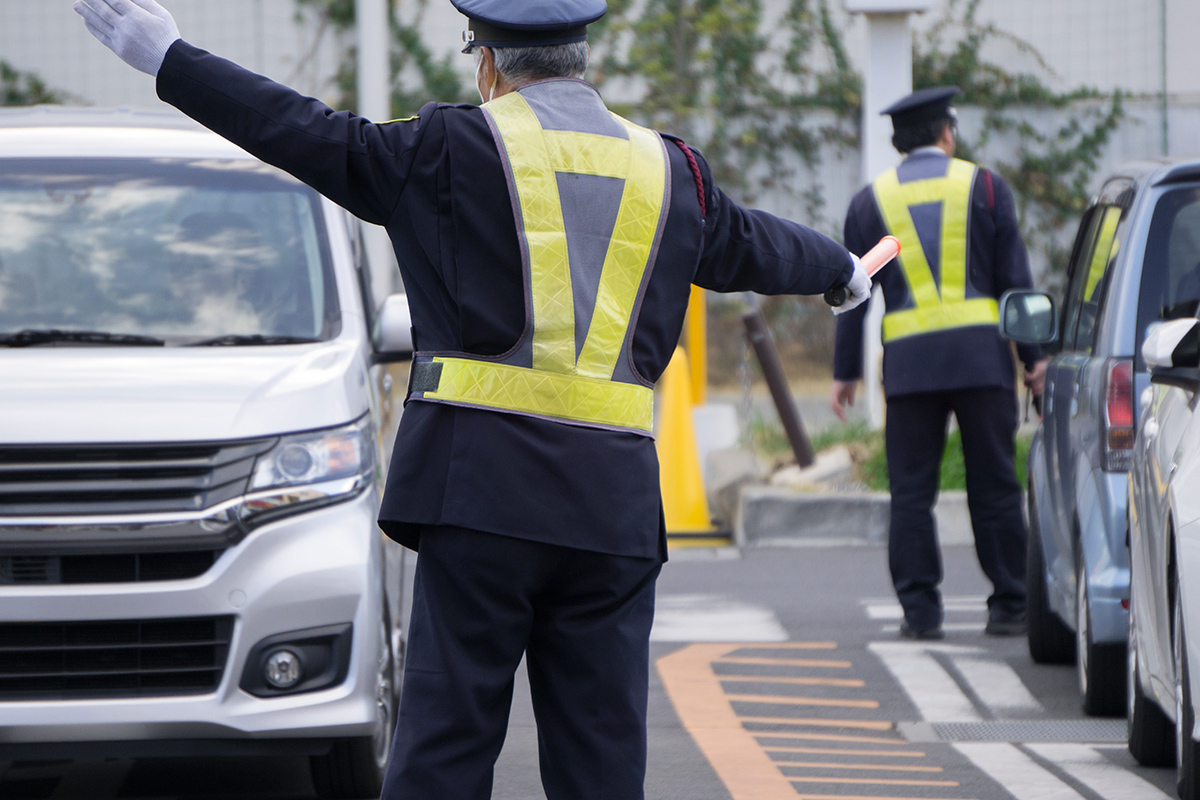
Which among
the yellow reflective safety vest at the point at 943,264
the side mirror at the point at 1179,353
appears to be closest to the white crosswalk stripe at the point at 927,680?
the yellow reflective safety vest at the point at 943,264

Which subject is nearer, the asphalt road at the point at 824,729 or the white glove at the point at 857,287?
the white glove at the point at 857,287

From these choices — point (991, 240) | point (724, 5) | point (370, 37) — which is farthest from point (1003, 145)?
point (991, 240)

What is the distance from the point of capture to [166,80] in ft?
9.41

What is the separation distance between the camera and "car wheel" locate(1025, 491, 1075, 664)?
21.5ft

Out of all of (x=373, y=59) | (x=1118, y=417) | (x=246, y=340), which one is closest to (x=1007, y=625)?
(x=1118, y=417)

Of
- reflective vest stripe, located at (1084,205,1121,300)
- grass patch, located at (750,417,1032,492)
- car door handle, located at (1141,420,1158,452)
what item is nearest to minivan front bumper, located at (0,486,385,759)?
car door handle, located at (1141,420,1158,452)

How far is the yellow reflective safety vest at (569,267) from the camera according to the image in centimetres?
287

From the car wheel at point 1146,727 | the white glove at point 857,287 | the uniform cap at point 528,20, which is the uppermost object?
the uniform cap at point 528,20

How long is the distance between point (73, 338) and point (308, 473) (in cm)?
88

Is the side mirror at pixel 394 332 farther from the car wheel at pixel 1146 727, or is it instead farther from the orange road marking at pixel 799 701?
→ the car wheel at pixel 1146 727

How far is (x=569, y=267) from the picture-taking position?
2881 millimetres

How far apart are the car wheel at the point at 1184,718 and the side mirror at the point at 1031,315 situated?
2.05 meters

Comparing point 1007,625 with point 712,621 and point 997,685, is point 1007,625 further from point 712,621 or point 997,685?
point 712,621

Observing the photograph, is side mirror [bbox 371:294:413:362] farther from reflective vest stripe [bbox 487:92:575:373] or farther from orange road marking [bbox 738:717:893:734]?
reflective vest stripe [bbox 487:92:575:373]
